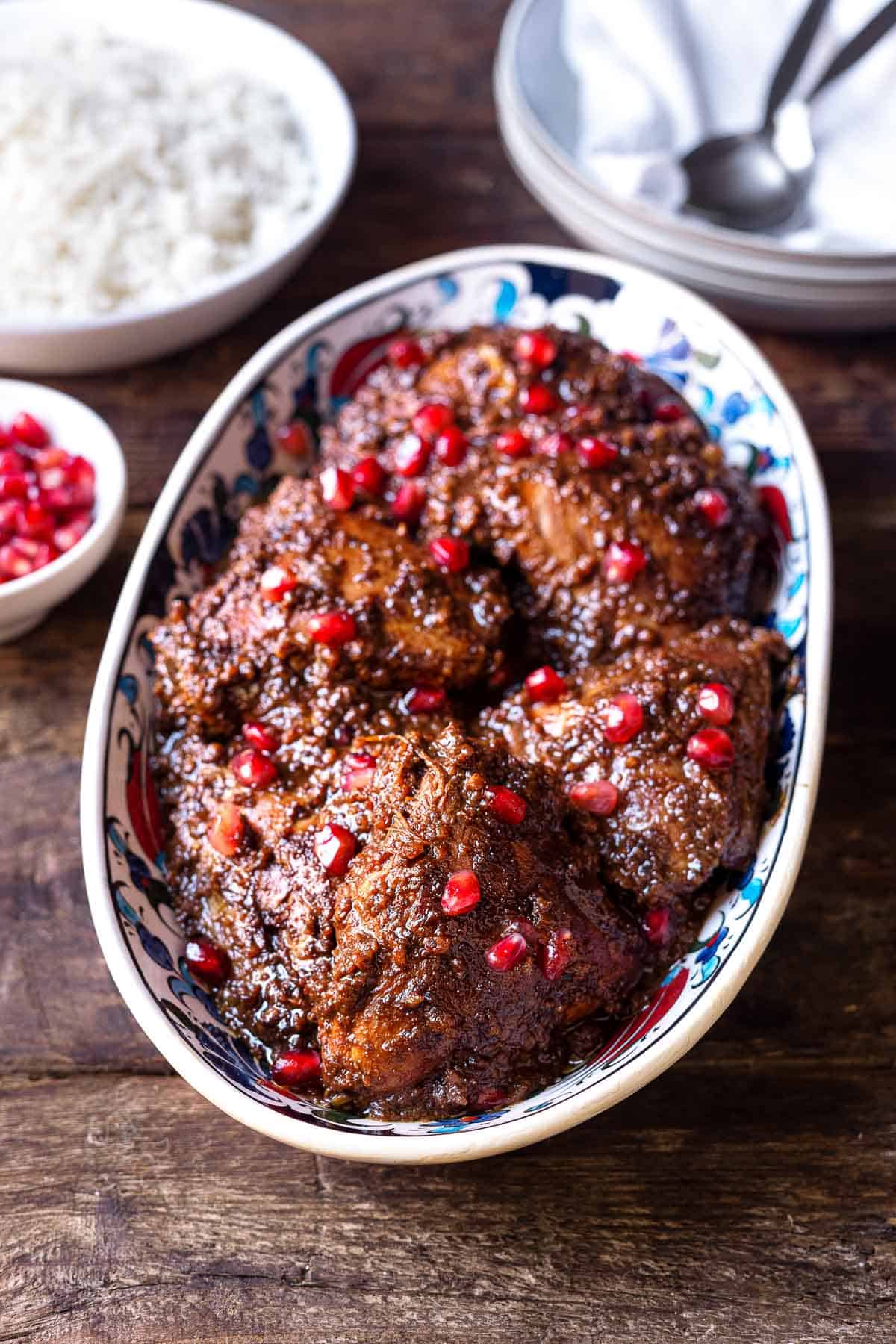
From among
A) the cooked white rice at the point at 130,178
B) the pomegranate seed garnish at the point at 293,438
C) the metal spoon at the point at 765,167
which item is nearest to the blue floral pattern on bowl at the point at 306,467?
the pomegranate seed garnish at the point at 293,438

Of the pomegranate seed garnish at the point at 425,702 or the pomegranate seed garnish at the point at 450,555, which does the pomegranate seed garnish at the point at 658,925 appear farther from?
the pomegranate seed garnish at the point at 450,555

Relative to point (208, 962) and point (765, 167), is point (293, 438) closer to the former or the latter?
point (208, 962)

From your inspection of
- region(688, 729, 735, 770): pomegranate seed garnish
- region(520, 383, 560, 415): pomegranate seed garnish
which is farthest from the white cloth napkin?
region(688, 729, 735, 770): pomegranate seed garnish

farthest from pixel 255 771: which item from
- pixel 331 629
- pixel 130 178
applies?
pixel 130 178

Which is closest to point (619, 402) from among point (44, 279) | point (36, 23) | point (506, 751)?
point (506, 751)

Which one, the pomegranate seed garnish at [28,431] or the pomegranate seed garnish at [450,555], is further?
the pomegranate seed garnish at [28,431]

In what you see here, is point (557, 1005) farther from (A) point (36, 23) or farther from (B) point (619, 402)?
(A) point (36, 23)

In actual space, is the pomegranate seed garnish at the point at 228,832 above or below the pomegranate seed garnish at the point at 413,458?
below
